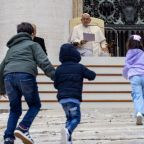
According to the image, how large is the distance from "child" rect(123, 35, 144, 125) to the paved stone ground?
0.92ft

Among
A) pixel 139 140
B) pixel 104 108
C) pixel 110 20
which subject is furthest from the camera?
pixel 110 20

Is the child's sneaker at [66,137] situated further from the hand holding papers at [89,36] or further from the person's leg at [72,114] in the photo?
the hand holding papers at [89,36]

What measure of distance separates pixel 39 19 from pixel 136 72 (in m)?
5.16

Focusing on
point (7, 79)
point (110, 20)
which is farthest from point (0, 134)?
point (110, 20)

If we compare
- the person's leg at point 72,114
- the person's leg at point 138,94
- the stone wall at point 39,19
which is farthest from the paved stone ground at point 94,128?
the stone wall at point 39,19

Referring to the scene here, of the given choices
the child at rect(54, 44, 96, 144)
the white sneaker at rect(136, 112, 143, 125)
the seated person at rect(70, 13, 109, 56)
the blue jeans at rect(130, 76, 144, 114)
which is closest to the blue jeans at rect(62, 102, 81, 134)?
the child at rect(54, 44, 96, 144)

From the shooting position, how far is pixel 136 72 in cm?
925

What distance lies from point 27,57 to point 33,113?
63cm

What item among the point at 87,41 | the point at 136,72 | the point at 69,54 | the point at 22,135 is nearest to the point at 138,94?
the point at 136,72

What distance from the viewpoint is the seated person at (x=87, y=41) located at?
12570 mm

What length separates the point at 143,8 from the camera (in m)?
17.5

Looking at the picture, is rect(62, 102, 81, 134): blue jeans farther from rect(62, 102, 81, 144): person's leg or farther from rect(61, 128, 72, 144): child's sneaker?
rect(61, 128, 72, 144): child's sneaker

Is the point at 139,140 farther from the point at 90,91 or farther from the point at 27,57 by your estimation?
the point at 90,91

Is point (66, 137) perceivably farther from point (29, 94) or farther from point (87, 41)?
point (87, 41)
